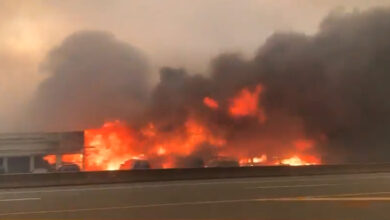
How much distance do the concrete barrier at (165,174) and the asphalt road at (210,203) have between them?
6.75 ft

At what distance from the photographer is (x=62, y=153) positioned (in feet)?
66.0

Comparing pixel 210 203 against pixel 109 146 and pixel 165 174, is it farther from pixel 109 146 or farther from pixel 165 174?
pixel 109 146

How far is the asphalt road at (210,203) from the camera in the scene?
22.3ft

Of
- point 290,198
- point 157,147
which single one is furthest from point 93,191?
point 157,147

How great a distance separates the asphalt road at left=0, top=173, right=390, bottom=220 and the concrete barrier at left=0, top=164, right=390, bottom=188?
2059 mm

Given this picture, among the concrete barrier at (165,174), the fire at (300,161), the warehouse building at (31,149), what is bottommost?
the concrete barrier at (165,174)

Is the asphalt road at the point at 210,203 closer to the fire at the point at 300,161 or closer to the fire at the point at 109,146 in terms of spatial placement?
the fire at the point at 109,146

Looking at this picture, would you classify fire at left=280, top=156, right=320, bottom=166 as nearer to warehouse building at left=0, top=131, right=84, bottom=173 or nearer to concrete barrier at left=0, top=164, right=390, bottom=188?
concrete barrier at left=0, top=164, right=390, bottom=188

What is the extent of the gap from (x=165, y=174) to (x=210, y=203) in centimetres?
567

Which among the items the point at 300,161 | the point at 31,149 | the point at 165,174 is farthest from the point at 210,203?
the point at 300,161

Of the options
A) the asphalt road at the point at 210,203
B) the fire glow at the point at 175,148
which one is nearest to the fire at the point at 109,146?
the fire glow at the point at 175,148

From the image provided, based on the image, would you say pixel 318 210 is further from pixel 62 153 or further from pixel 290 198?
pixel 62 153

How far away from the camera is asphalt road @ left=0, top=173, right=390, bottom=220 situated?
6.80 meters

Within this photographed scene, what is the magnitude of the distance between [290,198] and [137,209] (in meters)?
2.70
